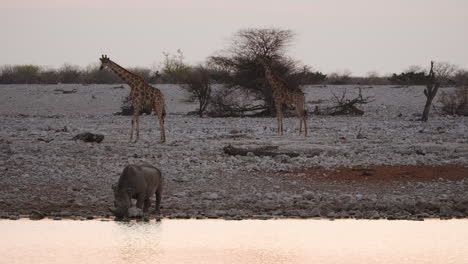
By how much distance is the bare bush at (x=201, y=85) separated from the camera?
40.0 meters

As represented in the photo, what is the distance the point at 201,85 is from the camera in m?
40.6

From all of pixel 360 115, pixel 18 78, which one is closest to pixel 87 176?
pixel 360 115

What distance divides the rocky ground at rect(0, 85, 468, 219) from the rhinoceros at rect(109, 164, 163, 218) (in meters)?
0.77

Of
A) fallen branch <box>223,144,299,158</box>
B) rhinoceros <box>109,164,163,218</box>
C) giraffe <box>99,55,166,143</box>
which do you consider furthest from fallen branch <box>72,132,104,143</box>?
rhinoceros <box>109,164,163,218</box>

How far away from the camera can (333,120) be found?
3638 cm

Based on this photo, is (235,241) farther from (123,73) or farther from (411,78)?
(411,78)

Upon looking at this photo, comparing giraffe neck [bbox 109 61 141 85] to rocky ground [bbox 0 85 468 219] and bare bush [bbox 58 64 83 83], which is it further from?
bare bush [bbox 58 64 83 83]

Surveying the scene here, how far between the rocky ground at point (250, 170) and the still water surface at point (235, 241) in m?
0.77

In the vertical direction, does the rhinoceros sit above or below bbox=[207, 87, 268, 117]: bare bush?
above

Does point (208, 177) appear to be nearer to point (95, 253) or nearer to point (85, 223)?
point (85, 223)

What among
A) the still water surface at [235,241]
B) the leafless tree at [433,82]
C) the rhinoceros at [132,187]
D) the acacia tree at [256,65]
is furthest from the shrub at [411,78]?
the rhinoceros at [132,187]

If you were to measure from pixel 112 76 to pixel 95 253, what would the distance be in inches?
1843

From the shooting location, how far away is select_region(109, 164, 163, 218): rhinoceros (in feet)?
50.3

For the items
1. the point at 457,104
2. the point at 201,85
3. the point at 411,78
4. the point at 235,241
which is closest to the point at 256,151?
the point at 235,241
